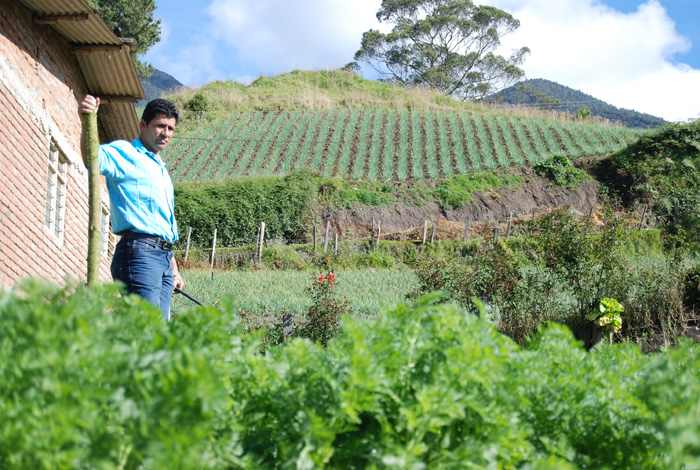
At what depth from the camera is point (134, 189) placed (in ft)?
11.6

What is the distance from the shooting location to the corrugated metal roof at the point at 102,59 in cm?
589

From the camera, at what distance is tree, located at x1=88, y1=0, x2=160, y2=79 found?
35.8m

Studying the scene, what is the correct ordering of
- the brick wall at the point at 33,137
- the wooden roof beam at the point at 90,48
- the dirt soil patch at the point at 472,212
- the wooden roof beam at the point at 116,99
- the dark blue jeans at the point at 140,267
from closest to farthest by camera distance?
the dark blue jeans at the point at 140,267
the brick wall at the point at 33,137
the wooden roof beam at the point at 90,48
the wooden roof beam at the point at 116,99
the dirt soil patch at the point at 472,212

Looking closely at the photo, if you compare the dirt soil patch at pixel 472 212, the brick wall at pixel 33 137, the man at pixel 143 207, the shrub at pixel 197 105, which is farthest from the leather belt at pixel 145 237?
the shrub at pixel 197 105

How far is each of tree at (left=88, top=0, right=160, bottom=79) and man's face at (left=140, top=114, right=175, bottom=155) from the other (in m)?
35.0

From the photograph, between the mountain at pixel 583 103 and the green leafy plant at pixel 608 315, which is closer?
the green leafy plant at pixel 608 315

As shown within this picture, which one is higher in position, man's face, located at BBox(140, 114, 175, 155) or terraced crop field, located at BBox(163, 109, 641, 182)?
terraced crop field, located at BBox(163, 109, 641, 182)

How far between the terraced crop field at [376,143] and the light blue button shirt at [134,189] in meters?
20.5

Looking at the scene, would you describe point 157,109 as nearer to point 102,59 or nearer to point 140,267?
point 140,267

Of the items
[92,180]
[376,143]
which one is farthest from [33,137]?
[376,143]

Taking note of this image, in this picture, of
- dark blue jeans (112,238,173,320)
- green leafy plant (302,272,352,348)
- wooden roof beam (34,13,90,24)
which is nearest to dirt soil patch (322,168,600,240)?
green leafy plant (302,272,352,348)

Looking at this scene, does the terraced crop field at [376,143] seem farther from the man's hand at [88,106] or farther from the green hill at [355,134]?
the man's hand at [88,106]

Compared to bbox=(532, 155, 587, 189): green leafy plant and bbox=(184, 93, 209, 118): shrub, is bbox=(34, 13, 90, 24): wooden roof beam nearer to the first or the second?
bbox=(532, 155, 587, 189): green leafy plant

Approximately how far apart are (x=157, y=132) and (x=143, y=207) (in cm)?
51
